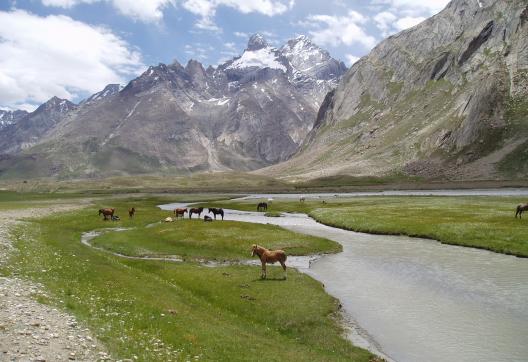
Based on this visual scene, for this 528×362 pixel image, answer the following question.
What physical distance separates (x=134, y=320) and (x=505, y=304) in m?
24.7

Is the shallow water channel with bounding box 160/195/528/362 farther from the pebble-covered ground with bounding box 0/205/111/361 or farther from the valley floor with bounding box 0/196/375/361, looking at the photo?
the pebble-covered ground with bounding box 0/205/111/361

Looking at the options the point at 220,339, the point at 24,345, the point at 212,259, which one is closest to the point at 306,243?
the point at 212,259

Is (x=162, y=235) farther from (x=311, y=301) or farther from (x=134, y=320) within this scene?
(x=134, y=320)

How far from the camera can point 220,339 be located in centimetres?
2130

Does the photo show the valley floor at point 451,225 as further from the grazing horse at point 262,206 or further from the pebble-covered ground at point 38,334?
the pebble-covered ground at point 38,334

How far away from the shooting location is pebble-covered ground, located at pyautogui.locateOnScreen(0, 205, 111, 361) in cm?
1534

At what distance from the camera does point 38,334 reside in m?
17.0

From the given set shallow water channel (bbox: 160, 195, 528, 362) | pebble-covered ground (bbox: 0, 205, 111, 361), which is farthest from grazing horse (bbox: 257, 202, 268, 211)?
pebble-covered ground (bbox: 0, 205, 111, 361)

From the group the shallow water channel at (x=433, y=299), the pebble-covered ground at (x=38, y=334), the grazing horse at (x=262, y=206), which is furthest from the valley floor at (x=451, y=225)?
the pebble-covered ground at (x=38, y=334)

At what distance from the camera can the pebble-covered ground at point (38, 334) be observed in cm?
1534

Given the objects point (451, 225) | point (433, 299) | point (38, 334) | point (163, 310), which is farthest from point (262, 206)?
point (38, 334)

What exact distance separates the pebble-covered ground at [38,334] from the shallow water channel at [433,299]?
587 inches

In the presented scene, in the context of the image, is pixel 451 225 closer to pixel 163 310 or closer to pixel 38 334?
pixel 163 310

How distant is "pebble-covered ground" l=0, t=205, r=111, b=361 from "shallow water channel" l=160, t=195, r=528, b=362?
48.9ft
